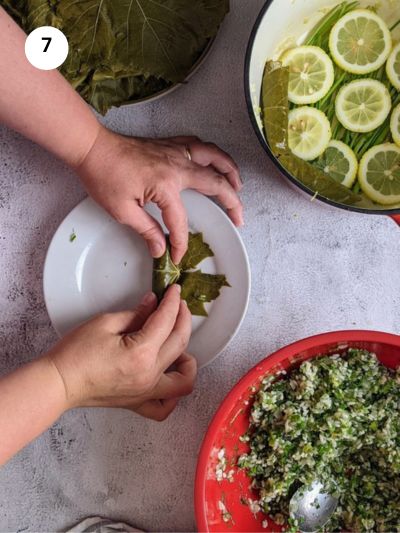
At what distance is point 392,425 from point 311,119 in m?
0.61

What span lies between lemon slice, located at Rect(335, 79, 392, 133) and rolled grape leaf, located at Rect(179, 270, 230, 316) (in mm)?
419

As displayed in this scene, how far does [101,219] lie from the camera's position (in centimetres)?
132

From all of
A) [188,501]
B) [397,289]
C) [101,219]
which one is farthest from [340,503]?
[101,219]

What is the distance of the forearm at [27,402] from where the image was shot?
1151 mm

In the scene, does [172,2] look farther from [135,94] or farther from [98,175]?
[98,175]

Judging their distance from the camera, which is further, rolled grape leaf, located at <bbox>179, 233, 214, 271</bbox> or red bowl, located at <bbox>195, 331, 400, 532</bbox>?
rolled grape leaf, located at <bbox>179, 233, 214, 271</bbox>

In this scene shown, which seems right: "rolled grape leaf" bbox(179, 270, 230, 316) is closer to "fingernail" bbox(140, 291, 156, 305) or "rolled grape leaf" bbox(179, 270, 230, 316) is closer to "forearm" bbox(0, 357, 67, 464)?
"fingernail" bbox(140, 291, 156, 305)

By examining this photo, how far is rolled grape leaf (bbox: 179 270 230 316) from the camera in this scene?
132 centimetres

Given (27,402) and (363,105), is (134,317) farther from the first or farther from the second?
(363,105)

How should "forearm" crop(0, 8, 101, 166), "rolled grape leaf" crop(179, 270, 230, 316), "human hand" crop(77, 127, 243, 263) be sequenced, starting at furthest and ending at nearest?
"rolled grape leaf" crop(179, 270, 230, 316) → "human hand" crop(77, 127, 243, 263) → "forearm" crop(0, 8, 101, 166)

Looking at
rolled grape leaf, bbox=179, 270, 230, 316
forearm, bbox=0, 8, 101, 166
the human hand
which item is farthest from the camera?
rolled grape leaf, bbox=179, 270, 230, 316

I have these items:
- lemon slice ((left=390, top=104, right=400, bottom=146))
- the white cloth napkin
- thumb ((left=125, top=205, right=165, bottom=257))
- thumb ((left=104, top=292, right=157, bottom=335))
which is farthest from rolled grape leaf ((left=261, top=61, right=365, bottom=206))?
the white cloth napkin

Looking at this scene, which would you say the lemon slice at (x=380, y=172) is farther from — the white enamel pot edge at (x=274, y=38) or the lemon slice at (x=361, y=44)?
the lemon slice at (x=361, y=44)

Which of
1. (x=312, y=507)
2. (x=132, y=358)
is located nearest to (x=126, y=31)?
(x=132, y=358)
